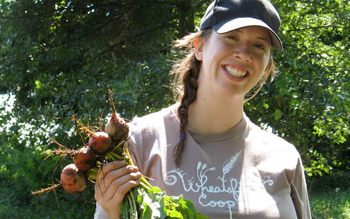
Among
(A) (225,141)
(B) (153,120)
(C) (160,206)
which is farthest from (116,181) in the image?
(A) (225,141)

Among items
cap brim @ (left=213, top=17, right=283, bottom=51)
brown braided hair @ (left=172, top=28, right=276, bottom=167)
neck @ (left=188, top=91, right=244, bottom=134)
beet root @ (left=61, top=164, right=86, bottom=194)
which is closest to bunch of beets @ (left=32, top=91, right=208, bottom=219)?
beet root @ (left=61, top=164, right=86, bottom=194)

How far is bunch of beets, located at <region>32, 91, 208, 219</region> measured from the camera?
5.00ft

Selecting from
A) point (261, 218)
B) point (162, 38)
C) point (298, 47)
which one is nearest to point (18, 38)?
point (162, 38)

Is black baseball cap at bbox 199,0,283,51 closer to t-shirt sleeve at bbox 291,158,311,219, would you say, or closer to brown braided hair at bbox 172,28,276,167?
brown braided hair at bbox 172,28,276,167

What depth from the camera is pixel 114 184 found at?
154cm

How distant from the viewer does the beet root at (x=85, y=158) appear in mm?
1665

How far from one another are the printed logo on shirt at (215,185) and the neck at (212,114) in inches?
7.4

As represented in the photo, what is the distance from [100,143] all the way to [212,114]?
55cm

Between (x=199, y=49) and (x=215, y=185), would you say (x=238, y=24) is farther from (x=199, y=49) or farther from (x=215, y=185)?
(x=215, y=185)

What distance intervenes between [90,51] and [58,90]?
33.1 inches

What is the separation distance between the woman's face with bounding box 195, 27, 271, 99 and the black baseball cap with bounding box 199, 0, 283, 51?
4 centimetres

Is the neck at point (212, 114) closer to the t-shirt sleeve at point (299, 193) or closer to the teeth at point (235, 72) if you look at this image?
the teeth at point (235, 72)

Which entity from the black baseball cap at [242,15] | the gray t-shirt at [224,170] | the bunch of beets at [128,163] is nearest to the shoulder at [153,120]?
the gray t-shirt at [224,170]

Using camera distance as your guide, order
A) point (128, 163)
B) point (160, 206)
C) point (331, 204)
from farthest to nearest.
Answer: point (331, 204)
point (128, 163)
point (160, 206)
